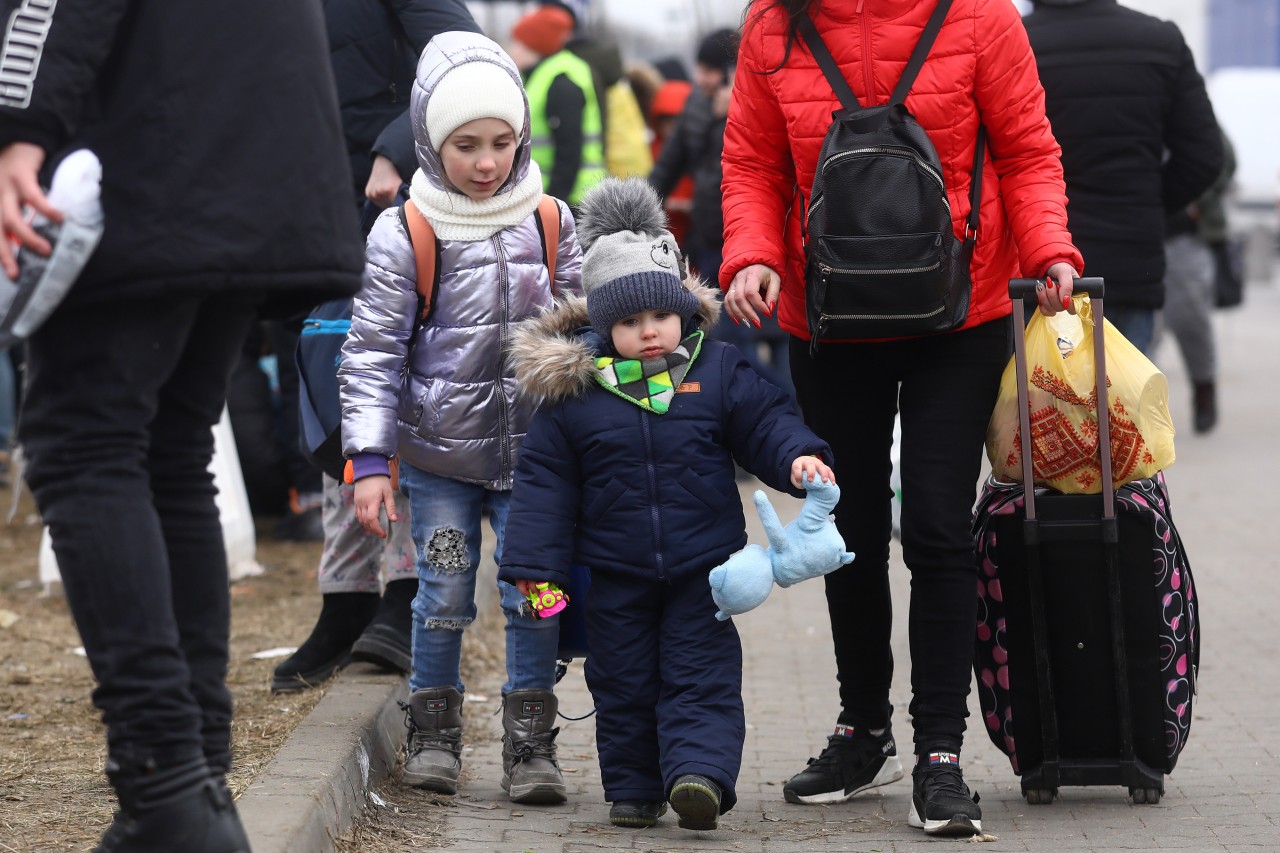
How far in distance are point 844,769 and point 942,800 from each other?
41 cm

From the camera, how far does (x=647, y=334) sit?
3.92m

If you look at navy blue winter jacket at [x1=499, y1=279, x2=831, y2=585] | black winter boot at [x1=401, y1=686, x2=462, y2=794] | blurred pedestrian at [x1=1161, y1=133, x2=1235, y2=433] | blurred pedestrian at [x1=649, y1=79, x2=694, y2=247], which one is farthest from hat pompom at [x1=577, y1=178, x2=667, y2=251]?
blurred pedestrian at [x1=1161, y1=133, x2=1235, y2=433]

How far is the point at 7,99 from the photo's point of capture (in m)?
2.65

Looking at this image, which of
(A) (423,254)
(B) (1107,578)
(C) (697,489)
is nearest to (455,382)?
(A) (423,254)

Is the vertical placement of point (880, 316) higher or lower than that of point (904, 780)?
higher

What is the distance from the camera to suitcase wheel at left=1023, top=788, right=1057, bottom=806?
414 cm

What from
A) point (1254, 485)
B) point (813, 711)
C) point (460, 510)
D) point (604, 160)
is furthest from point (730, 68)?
point (460, 510)

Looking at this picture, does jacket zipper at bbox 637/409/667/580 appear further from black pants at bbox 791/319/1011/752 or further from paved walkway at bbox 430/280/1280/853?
paved walkway at bbox 430/280/1280/853

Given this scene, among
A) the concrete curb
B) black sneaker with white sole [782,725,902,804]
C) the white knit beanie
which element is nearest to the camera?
the concrete curb

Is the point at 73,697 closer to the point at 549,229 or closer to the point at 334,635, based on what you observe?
the point at 334,635

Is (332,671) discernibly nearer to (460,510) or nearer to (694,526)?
(460,510)

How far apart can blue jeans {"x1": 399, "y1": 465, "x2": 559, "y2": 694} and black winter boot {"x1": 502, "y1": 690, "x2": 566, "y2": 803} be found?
0.03 meters

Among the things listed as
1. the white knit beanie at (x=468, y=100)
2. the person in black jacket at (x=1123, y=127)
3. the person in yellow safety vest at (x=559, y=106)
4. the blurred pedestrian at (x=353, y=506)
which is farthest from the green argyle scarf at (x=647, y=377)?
the person in yellow safety vest at (x=559, y=106)

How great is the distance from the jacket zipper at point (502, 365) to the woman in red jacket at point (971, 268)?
507mm
